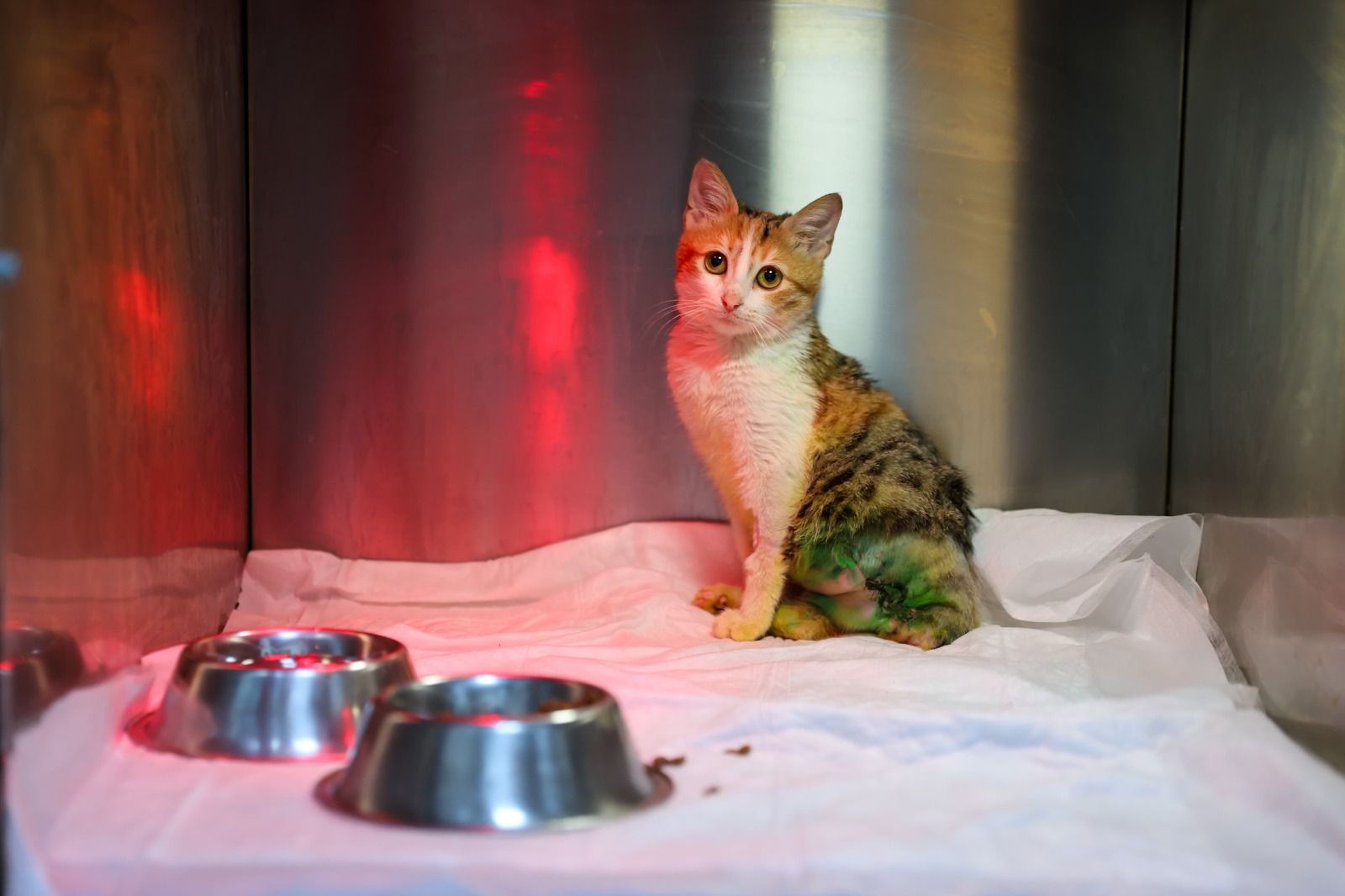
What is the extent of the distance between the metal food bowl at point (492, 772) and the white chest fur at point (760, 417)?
95 cm

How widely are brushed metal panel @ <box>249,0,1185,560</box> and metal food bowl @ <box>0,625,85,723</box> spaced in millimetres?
1201

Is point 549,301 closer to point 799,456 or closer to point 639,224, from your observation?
point 639,224

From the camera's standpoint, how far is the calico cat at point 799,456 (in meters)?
1.92

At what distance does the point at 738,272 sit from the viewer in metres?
2.03

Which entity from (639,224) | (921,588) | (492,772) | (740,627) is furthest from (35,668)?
(639,224)

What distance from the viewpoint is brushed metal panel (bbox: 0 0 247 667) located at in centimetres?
116

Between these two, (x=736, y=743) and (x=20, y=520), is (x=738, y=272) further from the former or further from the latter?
(x=20, y=520)

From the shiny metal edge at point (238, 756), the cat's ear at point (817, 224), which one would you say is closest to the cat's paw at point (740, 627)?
the cat's ear at point (817, 224)

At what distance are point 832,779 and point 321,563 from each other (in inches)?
57.5

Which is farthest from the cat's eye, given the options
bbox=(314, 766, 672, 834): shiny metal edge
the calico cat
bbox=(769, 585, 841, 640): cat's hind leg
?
bbox=(314, 766, 672, 834): shiny metal edge

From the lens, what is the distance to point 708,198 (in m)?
2.13

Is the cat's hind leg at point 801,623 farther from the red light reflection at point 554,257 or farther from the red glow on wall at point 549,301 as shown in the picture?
the red glow on wall at point 549,301

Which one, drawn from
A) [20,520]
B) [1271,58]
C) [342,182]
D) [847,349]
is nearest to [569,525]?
[847,349]

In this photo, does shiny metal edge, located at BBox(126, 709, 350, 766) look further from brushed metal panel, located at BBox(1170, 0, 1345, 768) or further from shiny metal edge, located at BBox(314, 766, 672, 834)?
brushed metal panel, located at BBox(1170, 0, 1345, 768)
